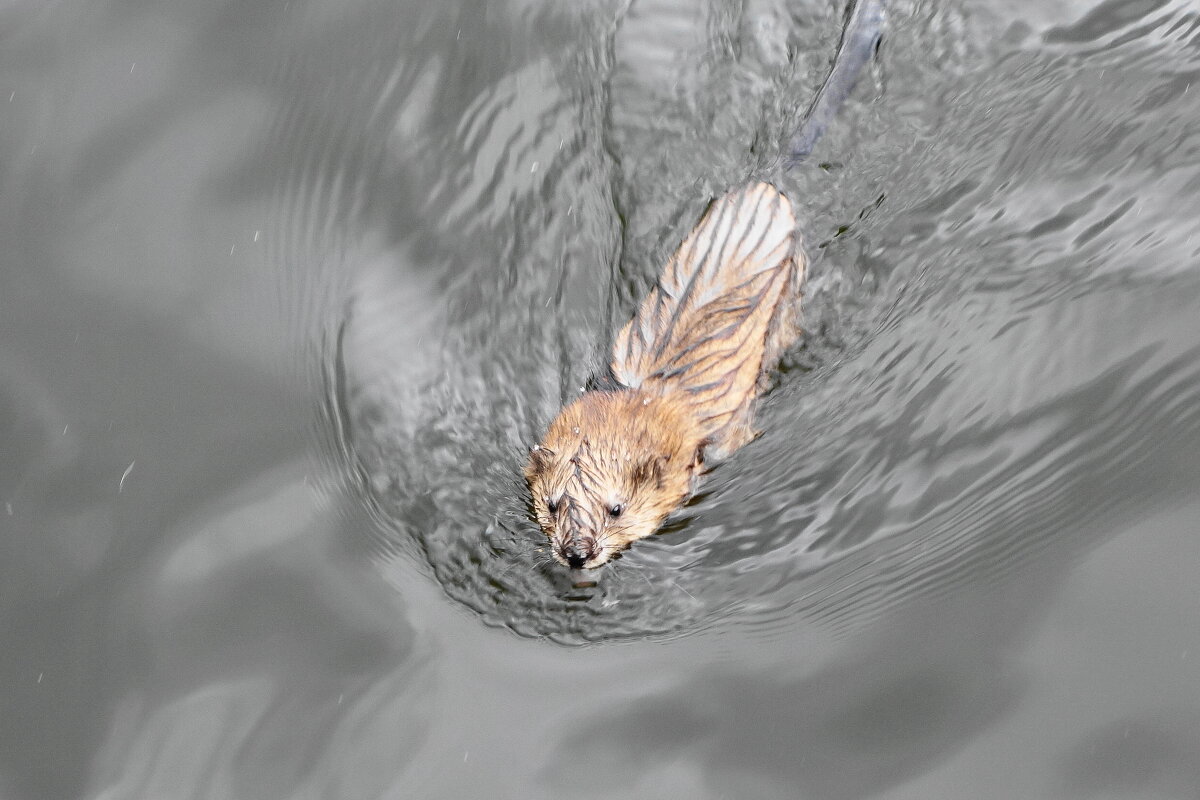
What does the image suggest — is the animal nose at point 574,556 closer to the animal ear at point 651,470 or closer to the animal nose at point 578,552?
the animal nose at point 578,552

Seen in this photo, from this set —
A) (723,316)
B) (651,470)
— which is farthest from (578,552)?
(723,316)

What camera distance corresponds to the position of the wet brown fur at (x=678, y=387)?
4.56 metres

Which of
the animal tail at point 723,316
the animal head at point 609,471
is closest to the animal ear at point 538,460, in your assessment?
the animal head at point 609,471

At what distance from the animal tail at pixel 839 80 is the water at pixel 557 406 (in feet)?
0.47

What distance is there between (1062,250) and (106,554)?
4.00m

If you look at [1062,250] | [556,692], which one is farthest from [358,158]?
[1062,250]

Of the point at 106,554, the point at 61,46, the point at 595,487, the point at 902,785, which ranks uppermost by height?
the point at 61,46

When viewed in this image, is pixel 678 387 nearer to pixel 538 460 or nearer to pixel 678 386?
pixel 678 386

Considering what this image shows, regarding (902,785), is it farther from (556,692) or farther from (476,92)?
(476,92)

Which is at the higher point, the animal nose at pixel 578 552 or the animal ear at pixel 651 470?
the animal ear at pixel 651 470

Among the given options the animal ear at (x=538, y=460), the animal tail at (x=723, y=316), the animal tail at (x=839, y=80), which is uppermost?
the animal tail at (x=839, y=80)

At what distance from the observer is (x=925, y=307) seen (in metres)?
5.23

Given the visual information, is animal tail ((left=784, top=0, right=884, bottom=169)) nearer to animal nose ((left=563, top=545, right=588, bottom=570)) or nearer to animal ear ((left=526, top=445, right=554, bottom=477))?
animal ear ((left=526, top=445, right=554, bottom=477))

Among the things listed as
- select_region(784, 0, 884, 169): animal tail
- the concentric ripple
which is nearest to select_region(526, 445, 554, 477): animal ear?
the concentric ripple
